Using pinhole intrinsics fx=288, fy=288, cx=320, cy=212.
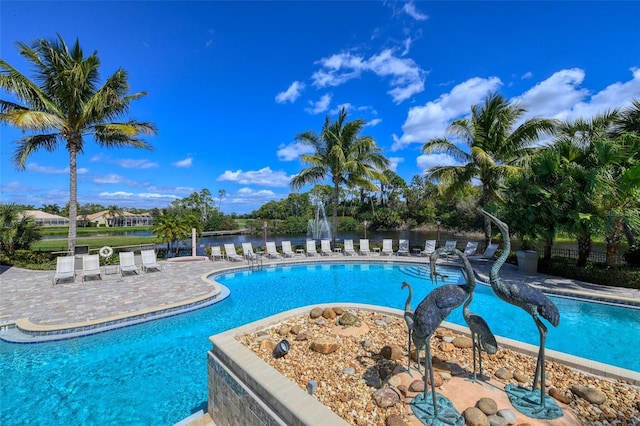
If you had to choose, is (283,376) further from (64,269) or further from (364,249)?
(364,249)

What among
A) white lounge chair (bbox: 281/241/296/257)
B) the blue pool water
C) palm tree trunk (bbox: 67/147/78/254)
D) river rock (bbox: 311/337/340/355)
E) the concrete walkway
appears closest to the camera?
the blue pool water

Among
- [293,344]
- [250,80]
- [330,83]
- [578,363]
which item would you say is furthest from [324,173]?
[578,363]

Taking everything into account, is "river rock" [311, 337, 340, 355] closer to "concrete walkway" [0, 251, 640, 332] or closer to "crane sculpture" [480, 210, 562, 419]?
"crane sculpture" [480, 210, 562, 419]

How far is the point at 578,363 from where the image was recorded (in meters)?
3.94

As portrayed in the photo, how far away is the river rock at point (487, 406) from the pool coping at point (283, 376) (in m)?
1.59

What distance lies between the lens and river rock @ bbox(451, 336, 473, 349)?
4625mm

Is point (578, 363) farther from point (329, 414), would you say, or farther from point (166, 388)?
point (166, 388)

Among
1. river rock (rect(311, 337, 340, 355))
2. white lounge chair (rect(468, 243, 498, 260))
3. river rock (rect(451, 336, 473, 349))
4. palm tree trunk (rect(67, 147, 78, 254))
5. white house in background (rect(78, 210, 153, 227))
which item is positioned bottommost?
river rock (rect(451, 336, 473, 349))

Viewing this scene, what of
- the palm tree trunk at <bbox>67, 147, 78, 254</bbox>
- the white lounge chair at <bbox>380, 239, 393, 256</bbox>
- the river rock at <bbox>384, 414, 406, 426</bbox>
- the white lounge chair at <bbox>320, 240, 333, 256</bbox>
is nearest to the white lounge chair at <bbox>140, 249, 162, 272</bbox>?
the palm tree trunk at <bbox>67, 147, 78, 254</bbox>

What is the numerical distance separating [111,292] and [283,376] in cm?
830

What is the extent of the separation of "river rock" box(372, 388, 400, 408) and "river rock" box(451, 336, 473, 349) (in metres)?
1.81

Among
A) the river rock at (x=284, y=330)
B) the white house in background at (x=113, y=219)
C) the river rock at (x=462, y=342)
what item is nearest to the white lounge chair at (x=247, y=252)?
the river rock at (x=284, y=330)

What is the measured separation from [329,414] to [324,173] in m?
15.9

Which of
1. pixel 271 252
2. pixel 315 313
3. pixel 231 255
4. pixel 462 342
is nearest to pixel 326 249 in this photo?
pixel 271 252
